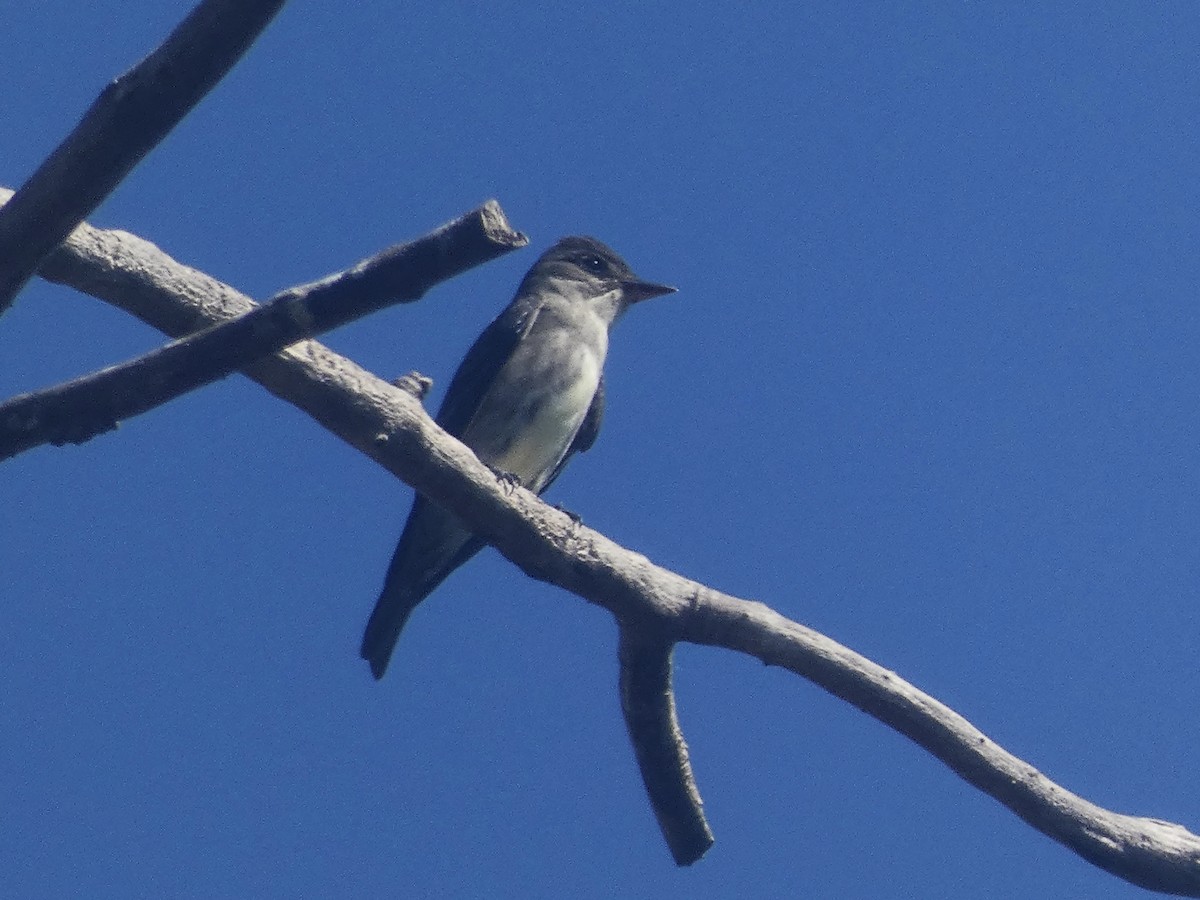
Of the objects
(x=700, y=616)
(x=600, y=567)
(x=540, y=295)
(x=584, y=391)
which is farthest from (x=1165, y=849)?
(x=540, y=295)

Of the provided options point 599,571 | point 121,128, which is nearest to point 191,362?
point 121,128

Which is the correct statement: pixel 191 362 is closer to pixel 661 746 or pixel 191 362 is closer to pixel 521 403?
pixel 661 746

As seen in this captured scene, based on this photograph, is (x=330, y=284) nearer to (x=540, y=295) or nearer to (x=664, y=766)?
(x=664, y=766)

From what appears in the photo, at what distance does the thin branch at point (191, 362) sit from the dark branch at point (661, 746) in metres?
2.24

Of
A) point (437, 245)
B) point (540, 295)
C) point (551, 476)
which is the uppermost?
point (540, 295)

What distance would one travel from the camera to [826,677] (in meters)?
4.98

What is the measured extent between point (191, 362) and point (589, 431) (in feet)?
17.6

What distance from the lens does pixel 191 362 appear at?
135 inches

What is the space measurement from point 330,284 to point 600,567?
2.05 metres

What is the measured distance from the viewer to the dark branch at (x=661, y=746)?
534 centimetres

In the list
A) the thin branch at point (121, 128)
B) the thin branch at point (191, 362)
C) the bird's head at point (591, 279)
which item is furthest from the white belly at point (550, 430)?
the thin branch at point (121, 128)

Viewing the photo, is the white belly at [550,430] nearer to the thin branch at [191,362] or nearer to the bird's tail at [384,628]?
the bird's tail at [384,628]

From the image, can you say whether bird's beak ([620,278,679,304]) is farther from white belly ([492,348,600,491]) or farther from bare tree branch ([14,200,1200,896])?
bare tree branch ([14,200,1200,896])

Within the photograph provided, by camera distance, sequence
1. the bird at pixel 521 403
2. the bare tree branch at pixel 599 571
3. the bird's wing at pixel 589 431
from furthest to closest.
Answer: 1. the bird's wing at pixel 589 431
2. the bird at pixel 521 403
3. the bare tree branch at pixel 599 571
